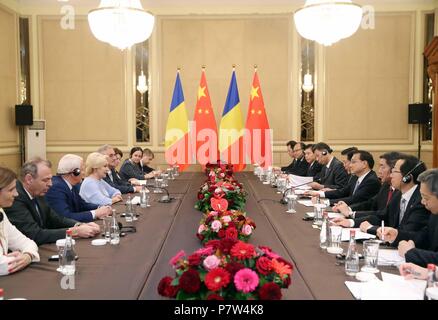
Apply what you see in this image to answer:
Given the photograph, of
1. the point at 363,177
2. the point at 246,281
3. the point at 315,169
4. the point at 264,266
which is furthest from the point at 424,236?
the point at 315,169

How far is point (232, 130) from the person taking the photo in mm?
8719

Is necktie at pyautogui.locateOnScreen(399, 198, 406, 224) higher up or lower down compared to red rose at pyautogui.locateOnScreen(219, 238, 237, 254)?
lower down

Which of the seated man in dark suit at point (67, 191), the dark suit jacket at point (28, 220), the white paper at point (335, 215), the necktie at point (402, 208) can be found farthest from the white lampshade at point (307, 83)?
the dark suit jacket at point (28, 220)

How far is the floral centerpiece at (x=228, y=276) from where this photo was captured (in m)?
1.48

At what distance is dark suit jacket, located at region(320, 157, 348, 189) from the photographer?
572cm

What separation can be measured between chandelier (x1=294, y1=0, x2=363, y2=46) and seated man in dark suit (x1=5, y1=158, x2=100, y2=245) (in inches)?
131

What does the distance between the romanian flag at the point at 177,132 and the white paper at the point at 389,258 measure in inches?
250

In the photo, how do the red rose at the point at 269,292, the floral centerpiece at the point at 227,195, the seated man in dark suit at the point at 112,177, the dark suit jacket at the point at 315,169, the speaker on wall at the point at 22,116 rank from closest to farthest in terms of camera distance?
1. the red rose at the point at 269,292
2. the floral centerpiece at the point at 227,195
3. the seated man in dark suit at the point at 112,177
4. the dark suit jacket at the point at 315,169
5. the speaker on wall at the point at 22,116

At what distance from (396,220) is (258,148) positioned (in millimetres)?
5420

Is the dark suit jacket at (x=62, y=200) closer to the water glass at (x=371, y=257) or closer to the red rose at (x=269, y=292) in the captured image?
the water glass at (x=371, y=257)

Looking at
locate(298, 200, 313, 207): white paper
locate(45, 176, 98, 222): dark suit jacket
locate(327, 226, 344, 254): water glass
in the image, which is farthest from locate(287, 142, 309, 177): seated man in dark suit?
locate(327, 226, 344, 254): water glass

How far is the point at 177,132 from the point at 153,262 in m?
6.43

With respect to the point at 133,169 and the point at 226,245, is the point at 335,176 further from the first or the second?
the point at 226,245

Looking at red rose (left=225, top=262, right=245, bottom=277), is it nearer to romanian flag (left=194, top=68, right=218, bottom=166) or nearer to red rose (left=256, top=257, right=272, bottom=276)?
red rose (left=256, top=257, right=272, bottom=276)
